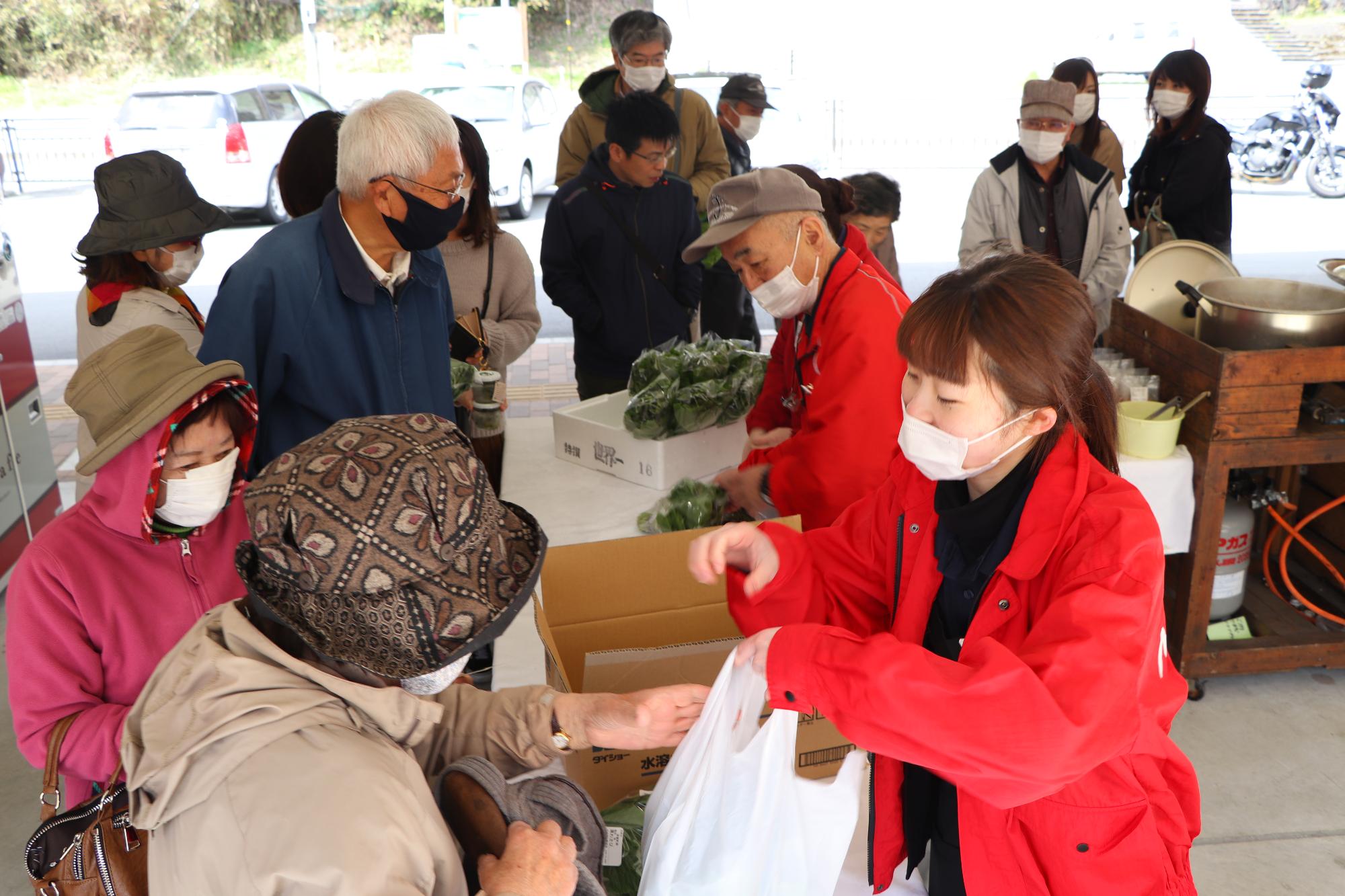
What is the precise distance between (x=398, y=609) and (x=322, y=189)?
204cm

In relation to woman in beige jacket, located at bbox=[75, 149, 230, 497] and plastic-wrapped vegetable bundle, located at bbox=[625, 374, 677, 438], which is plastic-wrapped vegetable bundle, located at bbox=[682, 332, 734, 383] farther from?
woman in beige jacket, located at bbox=[75, 149, 230, 497]

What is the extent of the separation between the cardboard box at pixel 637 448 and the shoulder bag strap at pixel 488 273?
24.2 inches

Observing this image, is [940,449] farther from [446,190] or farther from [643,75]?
[643,75]

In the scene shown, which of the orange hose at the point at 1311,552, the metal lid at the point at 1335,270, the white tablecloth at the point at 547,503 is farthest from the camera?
the orange hose at the point at 1311,552

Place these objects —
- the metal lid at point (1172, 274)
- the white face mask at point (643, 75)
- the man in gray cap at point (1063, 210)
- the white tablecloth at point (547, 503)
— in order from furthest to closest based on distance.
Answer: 1. the white face mask at point (643, 75)
2. the man in gray cap at point (1063, 210)
3. the metal lid at point (1172, 274)
4. the white tablecloth at point (547, 503)

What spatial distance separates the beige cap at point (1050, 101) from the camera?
13.8 ft

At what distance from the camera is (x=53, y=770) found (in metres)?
1.59

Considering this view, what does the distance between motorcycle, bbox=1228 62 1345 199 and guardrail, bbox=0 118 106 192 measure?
40.1ft

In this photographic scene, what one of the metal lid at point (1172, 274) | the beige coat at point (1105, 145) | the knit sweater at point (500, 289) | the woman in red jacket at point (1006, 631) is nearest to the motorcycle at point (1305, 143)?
the beige coat at point (1105, 145)

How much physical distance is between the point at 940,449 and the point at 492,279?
8.05 ft

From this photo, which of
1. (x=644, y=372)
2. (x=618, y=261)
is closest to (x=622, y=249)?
(x=618, y=261)

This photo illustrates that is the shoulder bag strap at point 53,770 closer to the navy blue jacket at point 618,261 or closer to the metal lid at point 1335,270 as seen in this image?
the navy blue jacket at point 618,261

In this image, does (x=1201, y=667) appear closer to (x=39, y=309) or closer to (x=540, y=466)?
(x=540, y=466)

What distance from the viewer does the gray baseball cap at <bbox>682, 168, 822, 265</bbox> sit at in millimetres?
2418
